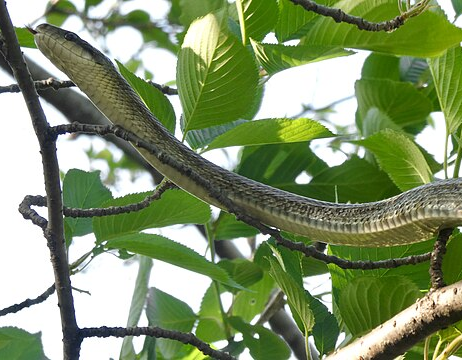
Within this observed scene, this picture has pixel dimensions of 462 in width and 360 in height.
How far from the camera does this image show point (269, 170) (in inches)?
139

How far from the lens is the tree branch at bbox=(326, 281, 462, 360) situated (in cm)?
198

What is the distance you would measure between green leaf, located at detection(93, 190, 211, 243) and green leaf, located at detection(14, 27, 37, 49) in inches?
27.7

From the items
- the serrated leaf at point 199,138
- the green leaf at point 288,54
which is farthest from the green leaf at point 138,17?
the green leaf at point 288,54

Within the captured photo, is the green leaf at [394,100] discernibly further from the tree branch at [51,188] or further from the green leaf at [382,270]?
the tree branch at [51,188]

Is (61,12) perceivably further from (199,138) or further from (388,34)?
(388,34)

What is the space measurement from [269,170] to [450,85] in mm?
973

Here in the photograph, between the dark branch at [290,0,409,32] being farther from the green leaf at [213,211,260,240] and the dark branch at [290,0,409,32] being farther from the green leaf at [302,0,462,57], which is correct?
the green leaf at [213,211,260,240]

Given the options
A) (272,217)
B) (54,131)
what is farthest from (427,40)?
(54,131)

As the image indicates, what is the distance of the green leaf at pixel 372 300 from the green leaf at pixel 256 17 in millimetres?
874

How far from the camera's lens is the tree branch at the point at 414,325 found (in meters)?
1.98

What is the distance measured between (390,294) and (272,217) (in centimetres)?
71

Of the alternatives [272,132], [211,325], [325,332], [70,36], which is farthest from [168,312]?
[70,36]

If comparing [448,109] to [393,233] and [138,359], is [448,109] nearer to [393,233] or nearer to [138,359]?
[393,233]

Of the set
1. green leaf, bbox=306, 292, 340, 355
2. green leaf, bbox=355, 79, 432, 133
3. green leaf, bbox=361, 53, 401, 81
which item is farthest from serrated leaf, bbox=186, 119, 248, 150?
green leaf, bbox=361, 53, 401, 81
